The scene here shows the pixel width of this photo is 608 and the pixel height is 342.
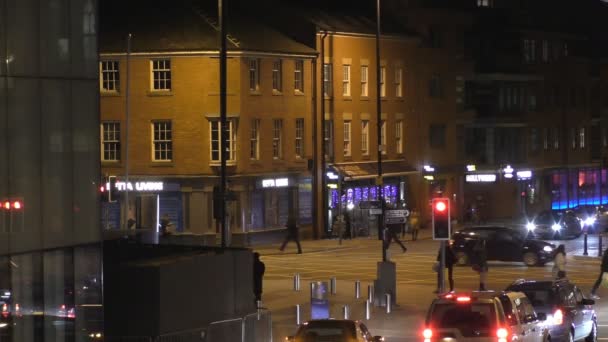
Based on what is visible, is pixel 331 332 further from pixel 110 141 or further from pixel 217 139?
pixel 110 141

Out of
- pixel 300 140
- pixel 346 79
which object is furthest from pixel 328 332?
pixel 346 79

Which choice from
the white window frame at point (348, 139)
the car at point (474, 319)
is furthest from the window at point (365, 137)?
the car at point (474, 319)

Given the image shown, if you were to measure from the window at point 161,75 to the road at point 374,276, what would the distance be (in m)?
8.92

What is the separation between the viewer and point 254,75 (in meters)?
66.8

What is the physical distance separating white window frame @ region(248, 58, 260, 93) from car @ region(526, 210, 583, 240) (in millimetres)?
15375

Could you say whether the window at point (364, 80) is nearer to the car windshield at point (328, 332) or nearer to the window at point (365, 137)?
the window at point (365, 137)

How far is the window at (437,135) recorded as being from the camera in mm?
84312

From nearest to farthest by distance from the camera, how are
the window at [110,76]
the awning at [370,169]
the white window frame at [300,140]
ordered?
the window at [110,76], the white window frame at [300,140], the awning at [370,169]

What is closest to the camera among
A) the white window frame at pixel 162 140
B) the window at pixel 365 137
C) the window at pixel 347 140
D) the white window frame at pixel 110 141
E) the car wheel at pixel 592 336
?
the car wheel at pixel 592 336

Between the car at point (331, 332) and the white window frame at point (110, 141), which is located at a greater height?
the white window frame at point (110, 141)

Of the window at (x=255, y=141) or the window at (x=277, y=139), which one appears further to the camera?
the window at (x=277, y=139)

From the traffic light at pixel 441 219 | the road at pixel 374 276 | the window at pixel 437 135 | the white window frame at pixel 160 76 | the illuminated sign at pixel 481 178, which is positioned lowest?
the road at pixel 374 276

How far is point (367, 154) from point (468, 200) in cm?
1618

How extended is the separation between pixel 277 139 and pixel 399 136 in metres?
13.0
